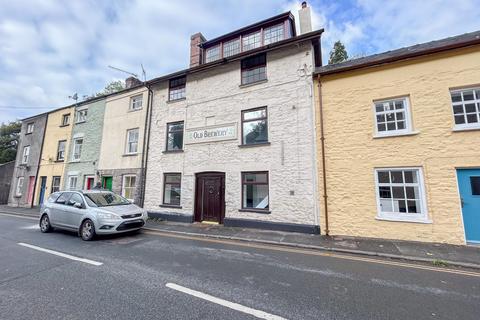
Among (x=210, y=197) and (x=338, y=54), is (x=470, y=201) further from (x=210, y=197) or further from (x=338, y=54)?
(x=338, y=54)

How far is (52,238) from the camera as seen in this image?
26.7ft

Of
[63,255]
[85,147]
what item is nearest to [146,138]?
[85,147]

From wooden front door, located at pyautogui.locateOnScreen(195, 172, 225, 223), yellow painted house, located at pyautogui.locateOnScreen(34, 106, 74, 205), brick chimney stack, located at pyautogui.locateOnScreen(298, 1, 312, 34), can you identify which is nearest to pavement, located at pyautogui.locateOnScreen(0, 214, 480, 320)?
wooden front door, located at pyautogui.locateOnScreen(195, 172, 225, 223)

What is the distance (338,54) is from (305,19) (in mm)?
11881

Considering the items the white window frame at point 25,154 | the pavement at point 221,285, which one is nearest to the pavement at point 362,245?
the pavement at point 221,285

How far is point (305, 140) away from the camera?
31.1 feet

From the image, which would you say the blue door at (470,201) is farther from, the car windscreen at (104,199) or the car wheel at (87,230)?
the car wheel at (87,230)

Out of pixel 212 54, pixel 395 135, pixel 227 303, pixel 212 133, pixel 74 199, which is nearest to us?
pixel 227 303

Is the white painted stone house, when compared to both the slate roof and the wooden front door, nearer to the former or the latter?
the wooden front door

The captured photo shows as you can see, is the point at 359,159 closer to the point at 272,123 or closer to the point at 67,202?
the point at 272,123

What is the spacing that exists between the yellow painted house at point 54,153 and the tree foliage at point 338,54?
78.7 ft

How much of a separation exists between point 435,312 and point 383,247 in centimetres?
379

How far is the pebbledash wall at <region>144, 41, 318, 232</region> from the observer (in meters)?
9.40

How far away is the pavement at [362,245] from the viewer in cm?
589
